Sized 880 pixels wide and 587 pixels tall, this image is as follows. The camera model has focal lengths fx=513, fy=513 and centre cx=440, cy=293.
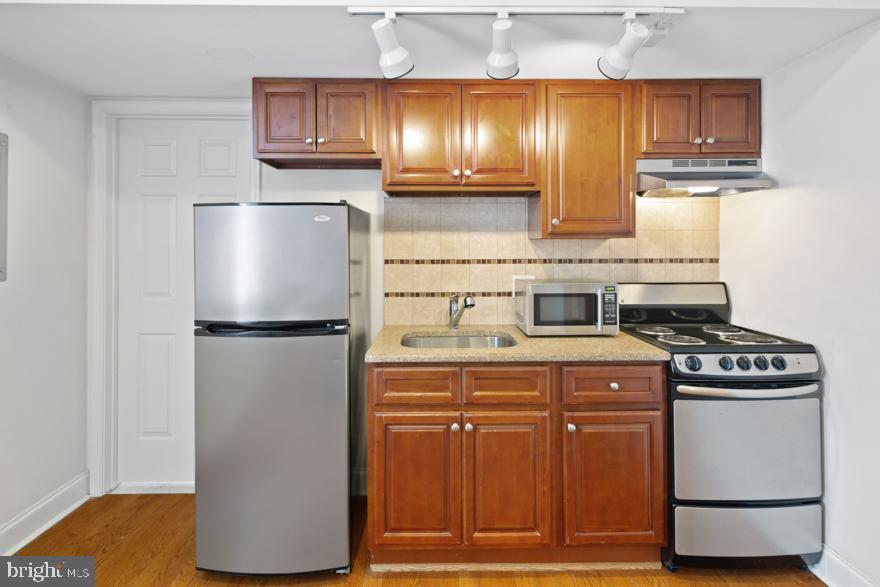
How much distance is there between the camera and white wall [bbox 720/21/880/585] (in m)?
1.95

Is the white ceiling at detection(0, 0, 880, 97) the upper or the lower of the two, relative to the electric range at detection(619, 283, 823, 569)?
upper

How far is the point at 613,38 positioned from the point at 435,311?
160 centimetres

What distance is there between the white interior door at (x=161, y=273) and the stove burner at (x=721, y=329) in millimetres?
2647

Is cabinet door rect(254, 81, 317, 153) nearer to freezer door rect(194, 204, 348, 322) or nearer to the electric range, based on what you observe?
freezer door rect(194, 204, 348, 322)

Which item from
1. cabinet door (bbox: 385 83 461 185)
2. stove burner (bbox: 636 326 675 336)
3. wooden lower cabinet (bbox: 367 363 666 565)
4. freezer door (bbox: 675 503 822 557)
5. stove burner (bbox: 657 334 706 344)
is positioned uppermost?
cabinet door (bbox: 385 83 461 185)

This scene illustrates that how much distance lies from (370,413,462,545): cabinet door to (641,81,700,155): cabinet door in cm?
167

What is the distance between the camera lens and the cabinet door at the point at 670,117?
253 cm

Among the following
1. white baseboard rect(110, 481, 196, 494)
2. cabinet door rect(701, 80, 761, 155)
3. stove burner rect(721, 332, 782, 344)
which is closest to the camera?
stove burner rect(721, 332, 782, 344)

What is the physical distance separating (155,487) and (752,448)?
312 centimetres

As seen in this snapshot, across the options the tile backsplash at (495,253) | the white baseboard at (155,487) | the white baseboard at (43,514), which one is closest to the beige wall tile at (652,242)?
the tile backsplash at (495,253)

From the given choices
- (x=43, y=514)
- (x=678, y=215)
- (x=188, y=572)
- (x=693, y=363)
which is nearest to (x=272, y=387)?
→ (x=188, y=572)

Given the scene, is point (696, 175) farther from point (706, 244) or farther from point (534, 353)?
point (534, 353)

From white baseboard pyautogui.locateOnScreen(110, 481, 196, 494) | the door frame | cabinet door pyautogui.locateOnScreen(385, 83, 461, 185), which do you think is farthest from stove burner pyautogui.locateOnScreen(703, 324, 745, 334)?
white baseboard pyautogui.locateOnScreen(110, 481, 196, 494)

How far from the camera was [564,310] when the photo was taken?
2.54m
